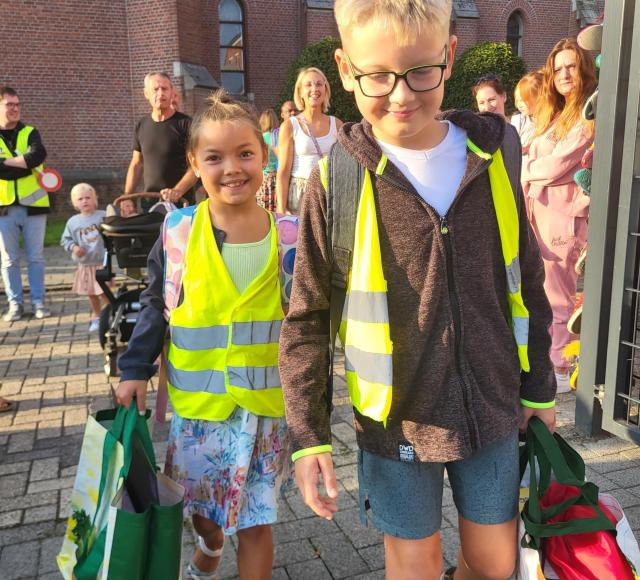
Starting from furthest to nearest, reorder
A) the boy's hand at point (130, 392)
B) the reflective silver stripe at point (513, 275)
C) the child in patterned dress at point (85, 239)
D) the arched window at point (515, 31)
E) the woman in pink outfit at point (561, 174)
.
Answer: the arched window at point (515, 31) < the child in patterned dress at point (85, 239) < the woman in pink outfit at point (561, 174) < the boy's hand at point (130, 392) < the reflective silver stripe at point (513, 275)

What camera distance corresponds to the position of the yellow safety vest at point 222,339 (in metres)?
2.14

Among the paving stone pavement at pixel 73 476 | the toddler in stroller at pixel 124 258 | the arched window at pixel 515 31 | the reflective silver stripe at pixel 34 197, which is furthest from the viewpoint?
the arched window at pixel 515 31

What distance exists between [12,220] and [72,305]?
4.02 feet

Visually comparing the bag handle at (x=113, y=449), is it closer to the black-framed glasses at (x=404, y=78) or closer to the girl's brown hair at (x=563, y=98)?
the black-framed glasses at (x=404, y=78)

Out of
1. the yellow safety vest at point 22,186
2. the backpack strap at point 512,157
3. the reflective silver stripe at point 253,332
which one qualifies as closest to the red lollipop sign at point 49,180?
the yellow safety vest at point 22,186

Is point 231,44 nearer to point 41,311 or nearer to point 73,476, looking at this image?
point 41,311

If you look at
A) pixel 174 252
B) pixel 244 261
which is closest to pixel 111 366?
pixel 174 252

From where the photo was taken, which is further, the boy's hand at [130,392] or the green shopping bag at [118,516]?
the boy's hand at [130,392]

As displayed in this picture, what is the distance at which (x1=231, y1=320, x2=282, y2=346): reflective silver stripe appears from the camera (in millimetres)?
2148

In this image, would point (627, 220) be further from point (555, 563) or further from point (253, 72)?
point (253, 72)

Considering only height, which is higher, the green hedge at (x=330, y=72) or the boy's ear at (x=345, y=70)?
the green hedge at (x=330, y=72)

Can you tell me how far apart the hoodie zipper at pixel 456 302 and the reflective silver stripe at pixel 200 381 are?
847 millimetres

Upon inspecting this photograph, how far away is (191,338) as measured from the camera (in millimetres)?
2164

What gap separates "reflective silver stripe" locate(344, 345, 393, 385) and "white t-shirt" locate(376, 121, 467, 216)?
0.39 m
